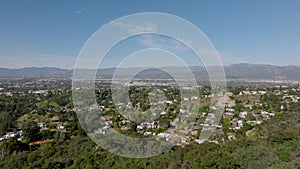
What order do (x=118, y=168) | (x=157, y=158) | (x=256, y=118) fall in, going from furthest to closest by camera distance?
1. (x=256, y=118)
2. (x=157, y=158)
3. (x=118, y=168)

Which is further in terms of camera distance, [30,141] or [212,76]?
[30,141]

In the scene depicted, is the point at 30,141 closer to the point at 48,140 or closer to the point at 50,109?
the point at 48,140

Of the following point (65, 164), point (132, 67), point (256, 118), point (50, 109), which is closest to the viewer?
point (132, 67)

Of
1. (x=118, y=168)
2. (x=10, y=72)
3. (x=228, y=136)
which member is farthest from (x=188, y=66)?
(x=10, y=72)

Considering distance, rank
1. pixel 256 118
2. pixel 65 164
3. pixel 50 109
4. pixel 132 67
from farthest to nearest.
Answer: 1. pixel 50 109
2. pixel 256 118
3. pixel 65 164
4. pixel 132 67

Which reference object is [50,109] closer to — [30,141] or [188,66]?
[30,141]

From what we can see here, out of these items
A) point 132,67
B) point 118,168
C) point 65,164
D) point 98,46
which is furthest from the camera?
point 65,164

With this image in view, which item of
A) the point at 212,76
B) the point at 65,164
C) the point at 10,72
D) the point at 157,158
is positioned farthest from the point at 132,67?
the point at 10,72

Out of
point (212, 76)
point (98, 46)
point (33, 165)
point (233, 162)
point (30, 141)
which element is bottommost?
point (30, 141)

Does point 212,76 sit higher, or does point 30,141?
point 212,76
